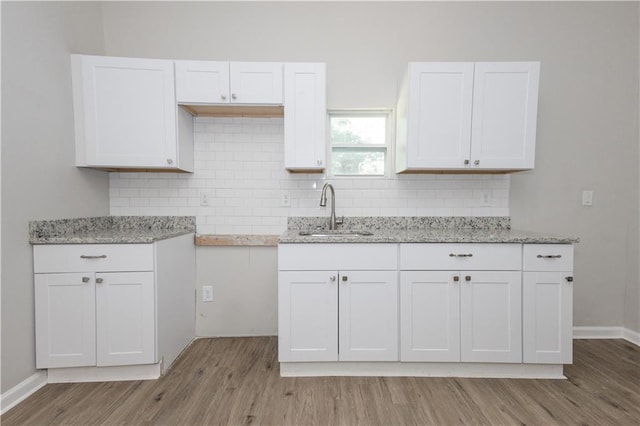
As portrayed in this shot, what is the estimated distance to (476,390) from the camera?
1818 millimetres

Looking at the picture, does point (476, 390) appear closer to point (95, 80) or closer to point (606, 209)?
Answer: point (606, 209)

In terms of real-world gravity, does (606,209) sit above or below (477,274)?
above

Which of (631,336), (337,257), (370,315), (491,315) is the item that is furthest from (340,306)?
(631,336)

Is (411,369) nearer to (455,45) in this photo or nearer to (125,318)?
(125,318)

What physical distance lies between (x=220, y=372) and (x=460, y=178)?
7.75 feet

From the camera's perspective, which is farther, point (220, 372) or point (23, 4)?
point (220, 372)

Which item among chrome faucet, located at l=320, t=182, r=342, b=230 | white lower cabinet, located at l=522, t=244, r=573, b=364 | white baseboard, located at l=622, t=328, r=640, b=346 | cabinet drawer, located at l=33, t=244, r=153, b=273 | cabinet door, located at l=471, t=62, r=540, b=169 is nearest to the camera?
cabinet drawer, located at l=33, t=244, r=153, b=273

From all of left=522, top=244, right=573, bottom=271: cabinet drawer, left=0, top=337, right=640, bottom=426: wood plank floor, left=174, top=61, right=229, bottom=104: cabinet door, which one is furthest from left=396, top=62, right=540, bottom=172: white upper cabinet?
left=0, top=337, right=640, bottom=426: wood plank floor

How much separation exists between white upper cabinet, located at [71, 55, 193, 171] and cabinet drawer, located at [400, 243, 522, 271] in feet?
6.21

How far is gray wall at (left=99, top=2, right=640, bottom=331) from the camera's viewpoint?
246 centimetres

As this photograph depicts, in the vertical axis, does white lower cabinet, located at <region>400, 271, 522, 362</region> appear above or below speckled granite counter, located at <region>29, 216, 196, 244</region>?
below

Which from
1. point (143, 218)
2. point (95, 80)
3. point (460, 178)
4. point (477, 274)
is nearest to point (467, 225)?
point (460, 178)

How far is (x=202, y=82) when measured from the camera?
84.8 inches

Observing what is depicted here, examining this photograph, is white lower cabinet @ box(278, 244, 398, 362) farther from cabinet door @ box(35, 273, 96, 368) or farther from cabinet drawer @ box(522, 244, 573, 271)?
cabinet door @ box(35, 273, 96, 368)
